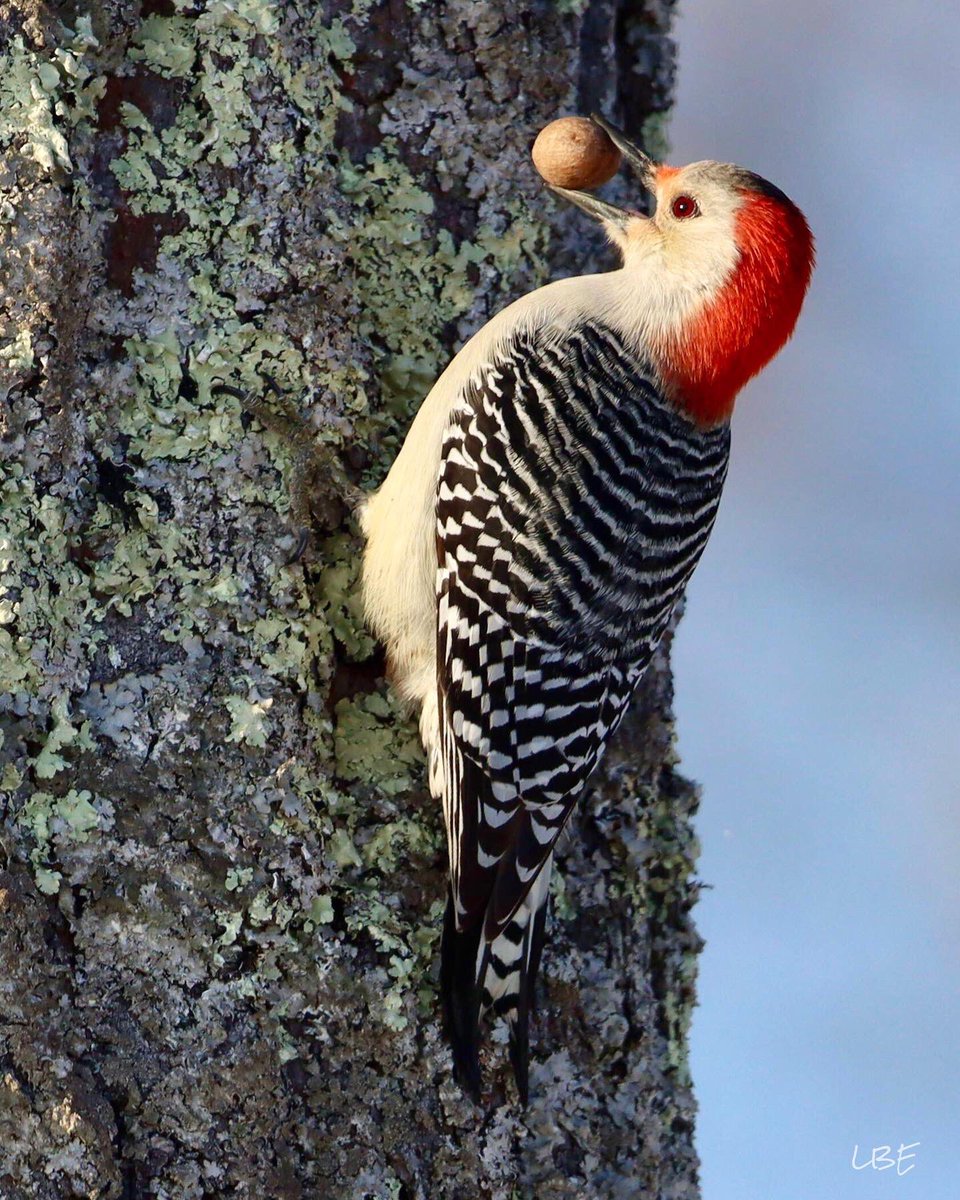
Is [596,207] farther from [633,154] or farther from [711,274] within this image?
[711,274]

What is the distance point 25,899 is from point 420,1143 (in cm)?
76

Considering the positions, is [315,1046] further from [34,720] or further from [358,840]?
[34,720]

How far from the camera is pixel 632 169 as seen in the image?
3.07m

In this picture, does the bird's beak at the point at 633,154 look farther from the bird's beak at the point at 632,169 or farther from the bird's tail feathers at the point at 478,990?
the bird's tail feathers at the point at 478,990

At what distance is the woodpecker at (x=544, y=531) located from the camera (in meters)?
2.47

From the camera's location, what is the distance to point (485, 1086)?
2.34m

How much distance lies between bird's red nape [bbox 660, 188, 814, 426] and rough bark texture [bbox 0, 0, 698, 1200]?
1.25 feet

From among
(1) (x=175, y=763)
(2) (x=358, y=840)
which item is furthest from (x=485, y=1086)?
(1) (x=175, y=763)

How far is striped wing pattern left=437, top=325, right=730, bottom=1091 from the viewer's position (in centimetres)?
244

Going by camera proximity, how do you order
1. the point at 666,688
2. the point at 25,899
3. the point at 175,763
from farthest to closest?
the point at 666,688 → the point at 175,763 → the point at 25,899

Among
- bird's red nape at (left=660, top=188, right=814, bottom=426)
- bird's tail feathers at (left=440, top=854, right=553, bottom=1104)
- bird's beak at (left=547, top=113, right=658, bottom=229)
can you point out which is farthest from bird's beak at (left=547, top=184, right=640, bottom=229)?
bird's tail feathers at (left=440, top=854, right=553, bottom=1104)

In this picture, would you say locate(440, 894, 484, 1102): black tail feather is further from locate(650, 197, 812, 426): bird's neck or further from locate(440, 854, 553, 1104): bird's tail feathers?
locate(650, 197, 812, 426): bird's neck

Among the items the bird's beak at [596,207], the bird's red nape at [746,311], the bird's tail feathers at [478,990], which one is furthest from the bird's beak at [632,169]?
the bird's tail feathers at [478,990]

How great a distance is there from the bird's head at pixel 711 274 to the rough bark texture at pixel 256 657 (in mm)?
268
